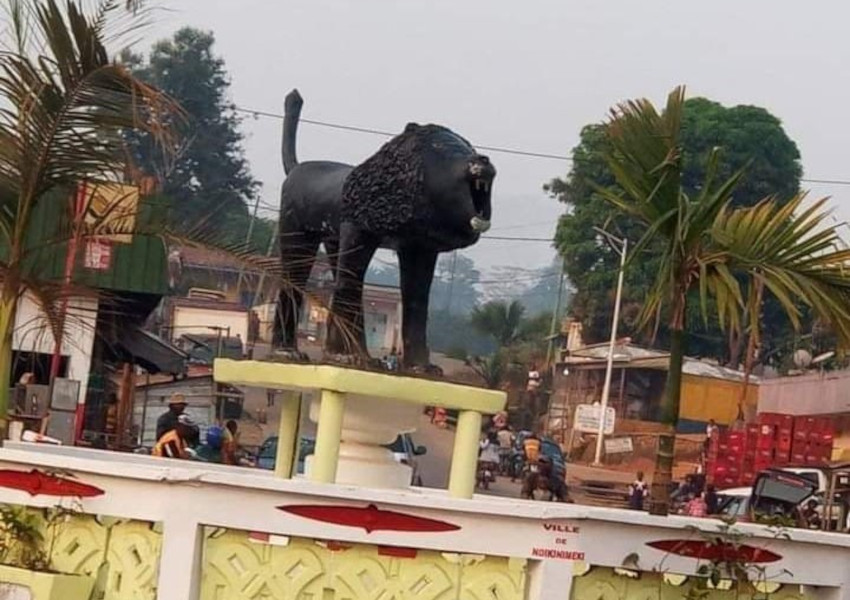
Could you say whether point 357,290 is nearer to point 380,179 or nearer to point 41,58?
point 380,179

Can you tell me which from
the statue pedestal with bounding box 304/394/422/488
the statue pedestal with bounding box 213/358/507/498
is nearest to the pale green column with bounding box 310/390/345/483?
the statue pedestal with bounding box 213/358/507/498

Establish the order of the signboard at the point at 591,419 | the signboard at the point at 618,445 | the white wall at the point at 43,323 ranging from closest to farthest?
the white wall at the point at 43,323, the signboard at the point at 591,419, the signboard at the point at 618,445

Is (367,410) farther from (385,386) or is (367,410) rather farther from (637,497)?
(637,497)

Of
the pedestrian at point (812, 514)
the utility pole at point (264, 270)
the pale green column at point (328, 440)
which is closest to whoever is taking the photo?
the pale green column at point (328, 440)

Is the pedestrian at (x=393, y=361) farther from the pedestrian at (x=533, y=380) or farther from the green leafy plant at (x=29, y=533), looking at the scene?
the pedestrian at (x=533, y=380)

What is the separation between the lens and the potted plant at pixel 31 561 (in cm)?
541

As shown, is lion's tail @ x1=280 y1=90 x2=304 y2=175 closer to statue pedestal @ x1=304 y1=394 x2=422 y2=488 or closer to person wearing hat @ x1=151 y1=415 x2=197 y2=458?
statue pedestal @ x1=304 y1=394 x2=422 y2=488

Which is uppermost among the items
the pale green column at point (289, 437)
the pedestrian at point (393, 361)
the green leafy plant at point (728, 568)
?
the pedestrian at point (393, 361)

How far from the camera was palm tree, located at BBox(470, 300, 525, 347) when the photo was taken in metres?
54.0

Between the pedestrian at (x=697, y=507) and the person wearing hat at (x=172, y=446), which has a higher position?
the person wearing hat at (x=172, y=446)

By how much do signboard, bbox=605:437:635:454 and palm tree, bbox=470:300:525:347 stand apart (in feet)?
49.3

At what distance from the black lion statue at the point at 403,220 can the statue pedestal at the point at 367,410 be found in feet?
1.26

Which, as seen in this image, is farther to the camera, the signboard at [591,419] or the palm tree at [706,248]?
the signboard at [591,419]

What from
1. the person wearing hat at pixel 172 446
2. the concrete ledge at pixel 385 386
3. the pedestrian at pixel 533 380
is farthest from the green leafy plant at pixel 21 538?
the pedestrian at pixel 533 380
